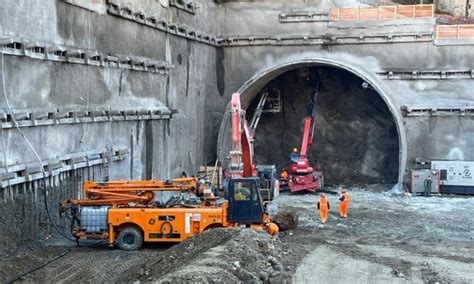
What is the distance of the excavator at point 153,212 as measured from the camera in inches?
588

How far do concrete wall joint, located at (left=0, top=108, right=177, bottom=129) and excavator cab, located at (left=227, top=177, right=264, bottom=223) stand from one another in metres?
4.78

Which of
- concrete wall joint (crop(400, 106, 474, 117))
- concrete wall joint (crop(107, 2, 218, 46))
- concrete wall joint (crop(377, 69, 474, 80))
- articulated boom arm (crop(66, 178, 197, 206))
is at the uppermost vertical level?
concrete wall joint (crop(107, 2, 218, 46))

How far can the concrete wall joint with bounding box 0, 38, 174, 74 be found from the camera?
1406 centimetres

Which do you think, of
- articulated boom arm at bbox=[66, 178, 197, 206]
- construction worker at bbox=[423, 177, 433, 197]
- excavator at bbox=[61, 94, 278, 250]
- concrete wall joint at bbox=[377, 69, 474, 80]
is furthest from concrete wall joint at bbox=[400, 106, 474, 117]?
articulated boom arm at bbox=[66, 178, 197, 206]

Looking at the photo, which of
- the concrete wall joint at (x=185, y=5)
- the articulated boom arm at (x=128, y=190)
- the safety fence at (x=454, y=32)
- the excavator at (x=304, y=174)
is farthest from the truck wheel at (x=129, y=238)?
Answer: the safety fence at (x=454, y=32)

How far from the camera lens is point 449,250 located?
52.2 ft

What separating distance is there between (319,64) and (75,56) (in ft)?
44.8

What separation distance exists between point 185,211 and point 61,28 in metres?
5.92

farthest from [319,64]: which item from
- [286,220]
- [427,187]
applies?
[286,220]

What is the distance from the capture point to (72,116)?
54.2 feet

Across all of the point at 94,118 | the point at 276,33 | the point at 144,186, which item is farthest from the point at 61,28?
the point at 276,33

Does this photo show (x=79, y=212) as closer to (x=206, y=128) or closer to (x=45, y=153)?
(x=45, y=153)

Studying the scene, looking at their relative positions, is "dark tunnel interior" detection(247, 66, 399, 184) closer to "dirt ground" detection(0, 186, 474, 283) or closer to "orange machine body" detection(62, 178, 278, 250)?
"dirt ground" detection(0, 186, 474, 283)

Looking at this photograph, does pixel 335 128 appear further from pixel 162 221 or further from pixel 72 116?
pixel 162 221
